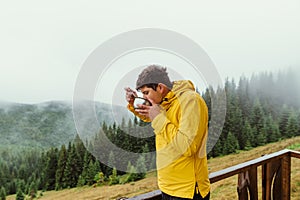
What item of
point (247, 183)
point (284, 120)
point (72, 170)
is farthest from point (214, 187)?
point (284, 120)

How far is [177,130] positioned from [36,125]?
126cm

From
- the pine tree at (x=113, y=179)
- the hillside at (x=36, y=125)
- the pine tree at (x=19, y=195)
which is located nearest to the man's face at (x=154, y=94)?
the hillside at (x=36, y=125)

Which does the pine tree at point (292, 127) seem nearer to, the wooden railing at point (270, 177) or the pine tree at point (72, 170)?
the wooden railing at point (270, 177)

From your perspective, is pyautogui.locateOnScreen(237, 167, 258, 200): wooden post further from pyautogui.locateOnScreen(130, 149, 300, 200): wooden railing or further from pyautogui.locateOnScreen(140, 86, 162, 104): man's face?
pyautogui.locateOnScreen(140, 86, 162, 104): man's face

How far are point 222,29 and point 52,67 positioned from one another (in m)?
1.66

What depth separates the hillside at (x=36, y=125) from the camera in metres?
1.80

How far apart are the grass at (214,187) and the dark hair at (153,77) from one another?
0.66 m

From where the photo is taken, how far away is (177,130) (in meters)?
0.98

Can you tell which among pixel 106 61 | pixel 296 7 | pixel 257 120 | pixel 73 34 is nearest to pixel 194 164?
pixel 106 61

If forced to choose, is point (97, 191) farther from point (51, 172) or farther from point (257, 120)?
point (257, 120)

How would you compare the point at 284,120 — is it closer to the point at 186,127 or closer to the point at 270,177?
the point at 270,177

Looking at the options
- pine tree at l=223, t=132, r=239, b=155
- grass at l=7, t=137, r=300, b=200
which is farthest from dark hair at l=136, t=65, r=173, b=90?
pine tree at l=223, t=132, r=239, b=155

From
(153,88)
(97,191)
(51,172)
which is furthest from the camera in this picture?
(97,191)

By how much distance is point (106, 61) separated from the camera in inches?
44.6
